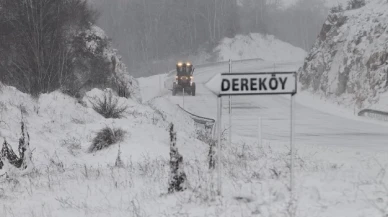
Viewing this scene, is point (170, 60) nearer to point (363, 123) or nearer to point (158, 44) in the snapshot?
point (158, 44)

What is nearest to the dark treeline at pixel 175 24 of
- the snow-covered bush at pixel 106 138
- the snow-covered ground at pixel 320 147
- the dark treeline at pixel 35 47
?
the snow-covered ground at pixel 320 147

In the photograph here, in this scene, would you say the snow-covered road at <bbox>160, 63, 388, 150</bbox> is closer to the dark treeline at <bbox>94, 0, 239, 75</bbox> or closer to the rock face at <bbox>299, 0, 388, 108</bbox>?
the rock face at <bbox>299, 0, 388, 108</bbox>

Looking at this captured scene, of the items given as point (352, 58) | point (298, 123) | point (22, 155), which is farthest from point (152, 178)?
point (352, 58)

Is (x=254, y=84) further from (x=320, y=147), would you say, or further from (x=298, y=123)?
(x=298, y=123)

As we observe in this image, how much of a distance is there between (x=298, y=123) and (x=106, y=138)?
13.0 metres

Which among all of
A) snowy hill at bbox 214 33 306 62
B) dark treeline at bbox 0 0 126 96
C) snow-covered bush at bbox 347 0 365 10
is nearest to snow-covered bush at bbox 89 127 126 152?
dark treeline at bbox 0 0 126 96

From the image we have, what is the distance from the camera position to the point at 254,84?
5.74 meters

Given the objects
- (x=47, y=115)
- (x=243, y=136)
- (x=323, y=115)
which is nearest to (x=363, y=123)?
(x=323, y=115)

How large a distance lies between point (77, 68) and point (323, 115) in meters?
14.9

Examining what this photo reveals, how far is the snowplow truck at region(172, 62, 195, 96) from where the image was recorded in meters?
32.9

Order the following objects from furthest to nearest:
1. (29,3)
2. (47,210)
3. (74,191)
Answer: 1. (29,3)
2. (74,191)
3. (47,210)

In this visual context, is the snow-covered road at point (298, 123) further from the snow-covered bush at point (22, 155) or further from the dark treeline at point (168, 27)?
the dark treeline at point (168, 27)

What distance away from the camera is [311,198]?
5332mm

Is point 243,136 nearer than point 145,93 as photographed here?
Yes
